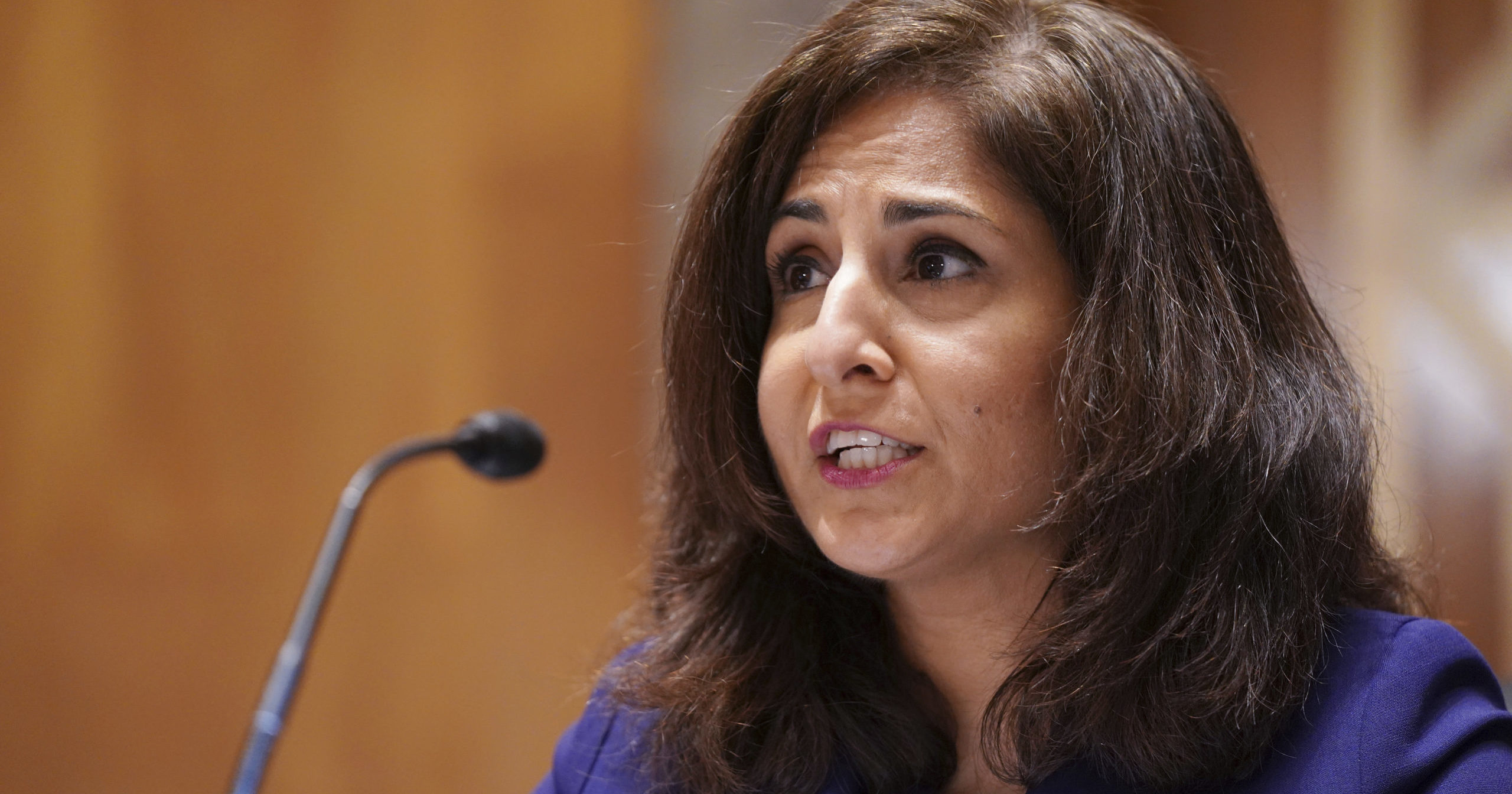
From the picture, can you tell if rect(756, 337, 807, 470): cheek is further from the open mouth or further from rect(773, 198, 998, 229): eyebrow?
rect(773, 198, 998, 229): eyebrow

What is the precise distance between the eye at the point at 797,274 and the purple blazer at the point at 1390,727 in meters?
0.56

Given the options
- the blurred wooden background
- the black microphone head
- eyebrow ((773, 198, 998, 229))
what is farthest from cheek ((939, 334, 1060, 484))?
the blurred wooden background

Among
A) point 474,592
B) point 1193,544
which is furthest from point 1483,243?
point 474,592

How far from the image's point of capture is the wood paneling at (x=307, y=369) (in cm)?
251

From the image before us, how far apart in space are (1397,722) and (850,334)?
60cm

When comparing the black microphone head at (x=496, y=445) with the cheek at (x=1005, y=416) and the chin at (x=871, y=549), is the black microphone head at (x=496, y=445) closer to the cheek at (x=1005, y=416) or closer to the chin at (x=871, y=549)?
the chin at (x=871, y=549)

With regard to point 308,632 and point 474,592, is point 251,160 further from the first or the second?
point 308,632

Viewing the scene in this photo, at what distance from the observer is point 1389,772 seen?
1.10 m

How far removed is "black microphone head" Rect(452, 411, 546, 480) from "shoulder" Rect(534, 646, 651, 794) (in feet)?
1.04

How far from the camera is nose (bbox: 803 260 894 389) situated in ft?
3.99

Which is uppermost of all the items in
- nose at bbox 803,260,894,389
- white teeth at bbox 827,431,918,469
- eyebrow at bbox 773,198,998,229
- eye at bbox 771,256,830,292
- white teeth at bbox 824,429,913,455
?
eyebrow at bbox 773,198,998,229

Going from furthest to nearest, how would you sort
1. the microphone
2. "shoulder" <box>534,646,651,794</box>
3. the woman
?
1. "shoulder" <box>534,646,651,794</box>
2. the woman
3. the microphone

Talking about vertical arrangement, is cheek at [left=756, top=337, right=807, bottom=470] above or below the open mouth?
above

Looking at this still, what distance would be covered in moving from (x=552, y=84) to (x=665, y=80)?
269 mm
